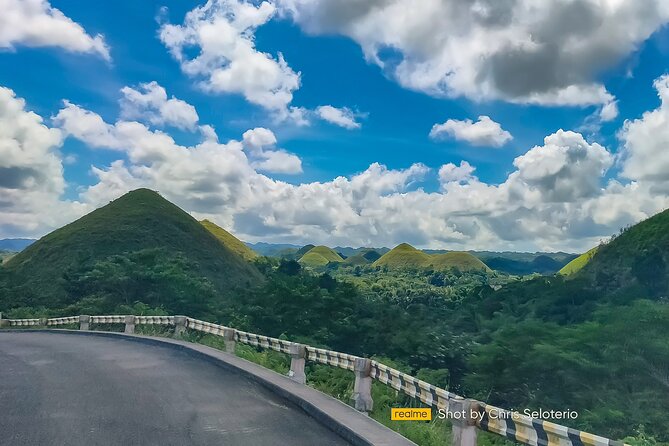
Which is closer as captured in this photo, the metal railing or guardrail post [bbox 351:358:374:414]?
the metal railing

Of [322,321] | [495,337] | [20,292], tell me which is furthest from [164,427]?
[20,292]

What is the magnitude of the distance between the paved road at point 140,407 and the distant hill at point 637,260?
2627 inches

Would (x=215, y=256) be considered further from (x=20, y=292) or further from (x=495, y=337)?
(x=495, y=337)

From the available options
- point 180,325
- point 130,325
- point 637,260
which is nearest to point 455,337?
point 130,325

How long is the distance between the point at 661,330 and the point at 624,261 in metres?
51.0

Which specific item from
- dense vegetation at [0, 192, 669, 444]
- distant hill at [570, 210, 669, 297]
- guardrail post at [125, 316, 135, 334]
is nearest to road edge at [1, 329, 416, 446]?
dense vegetation at [0, 192, 669, 444]

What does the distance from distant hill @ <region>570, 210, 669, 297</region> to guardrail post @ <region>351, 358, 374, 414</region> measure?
66.7m

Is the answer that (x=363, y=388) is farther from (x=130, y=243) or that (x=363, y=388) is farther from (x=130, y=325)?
(x=130, y=243)

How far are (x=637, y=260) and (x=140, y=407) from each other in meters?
86.5

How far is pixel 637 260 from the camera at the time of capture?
82500 mm

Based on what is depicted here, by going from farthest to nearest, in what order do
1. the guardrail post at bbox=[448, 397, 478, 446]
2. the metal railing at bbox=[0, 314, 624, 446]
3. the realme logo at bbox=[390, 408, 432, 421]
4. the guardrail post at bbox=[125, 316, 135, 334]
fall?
1. the guardrail post at bbox=[125, 316, 135, 334]
2. the realme logo at bbox=[390, 408, 432, 421]
3. the guardrail post at bbox=[448, 397, 478, 446]
4. the metal railing at bbox=[0, 314, 624, 446]

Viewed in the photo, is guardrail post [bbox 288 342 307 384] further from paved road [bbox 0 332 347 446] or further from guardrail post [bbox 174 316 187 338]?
guardrail post [bbox 174 316 187 338]

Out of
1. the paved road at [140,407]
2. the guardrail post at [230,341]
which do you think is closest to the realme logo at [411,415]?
the paved road at [140,407]

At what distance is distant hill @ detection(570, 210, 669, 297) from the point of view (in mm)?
75812
